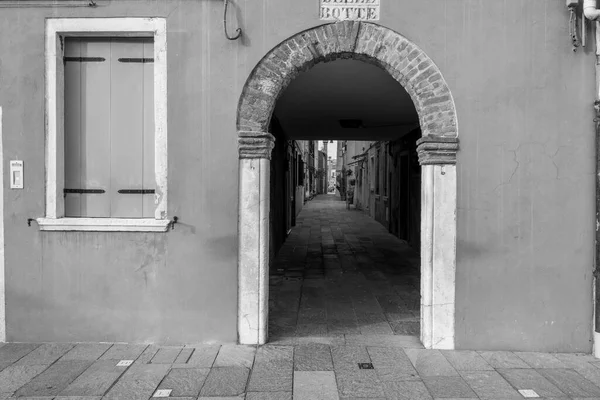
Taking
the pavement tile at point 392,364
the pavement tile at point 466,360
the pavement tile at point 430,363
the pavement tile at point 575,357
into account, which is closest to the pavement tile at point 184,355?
the pavement tile at point 392,364

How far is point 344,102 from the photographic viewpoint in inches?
286

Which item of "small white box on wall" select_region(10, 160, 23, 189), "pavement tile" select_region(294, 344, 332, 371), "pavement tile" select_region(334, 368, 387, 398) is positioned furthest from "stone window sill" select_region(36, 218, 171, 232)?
"pavement tile" select_region(334, 368, 387, 398)

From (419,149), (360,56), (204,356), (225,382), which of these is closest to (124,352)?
(204,356)

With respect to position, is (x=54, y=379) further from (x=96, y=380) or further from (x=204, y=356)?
(x=204, y=356)

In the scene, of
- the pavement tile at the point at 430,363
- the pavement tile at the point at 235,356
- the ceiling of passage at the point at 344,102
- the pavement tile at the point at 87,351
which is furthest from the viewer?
the ceiling of passage at the point at 344,102

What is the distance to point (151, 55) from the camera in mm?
4414

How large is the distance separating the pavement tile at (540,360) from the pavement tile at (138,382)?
3.53 meters

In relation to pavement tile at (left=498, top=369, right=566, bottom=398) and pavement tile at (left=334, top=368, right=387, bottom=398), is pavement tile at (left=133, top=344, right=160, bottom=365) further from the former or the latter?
pavement tile at (left=498, top=369, right=566, bottom=398)

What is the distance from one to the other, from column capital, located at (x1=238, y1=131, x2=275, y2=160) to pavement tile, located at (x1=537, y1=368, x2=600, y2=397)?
347 centimetres

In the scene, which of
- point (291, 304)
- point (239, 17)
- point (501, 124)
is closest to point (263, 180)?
point (239, 17)

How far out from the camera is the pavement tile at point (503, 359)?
386cm

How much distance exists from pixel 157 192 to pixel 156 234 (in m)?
0.45

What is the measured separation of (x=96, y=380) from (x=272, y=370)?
1.56 meters

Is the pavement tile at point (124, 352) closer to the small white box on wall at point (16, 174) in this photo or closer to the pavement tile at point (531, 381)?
the small white box on wall at point (16, 174)
